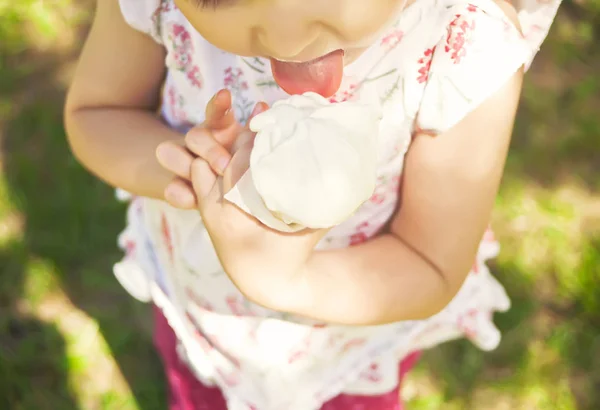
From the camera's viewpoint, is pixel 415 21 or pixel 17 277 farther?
pixel 17 277

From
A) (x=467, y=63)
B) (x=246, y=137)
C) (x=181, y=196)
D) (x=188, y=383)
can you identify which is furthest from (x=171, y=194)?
(x=188, y=383)

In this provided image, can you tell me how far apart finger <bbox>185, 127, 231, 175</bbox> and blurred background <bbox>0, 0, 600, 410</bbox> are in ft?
3.19

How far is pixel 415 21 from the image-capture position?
29.1 inches

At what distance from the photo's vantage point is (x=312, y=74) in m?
0.63

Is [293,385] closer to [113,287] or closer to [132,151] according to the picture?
[132,151]

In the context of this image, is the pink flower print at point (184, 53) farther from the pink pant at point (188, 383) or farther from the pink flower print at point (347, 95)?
the pink pant at point (188, 383)

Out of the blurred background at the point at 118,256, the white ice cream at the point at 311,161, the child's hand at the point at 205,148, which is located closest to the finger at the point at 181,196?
the child's hand at the point at 205,148

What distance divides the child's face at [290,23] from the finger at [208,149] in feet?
0.39

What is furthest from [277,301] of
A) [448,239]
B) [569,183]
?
[569,183]

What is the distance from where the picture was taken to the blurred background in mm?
1503

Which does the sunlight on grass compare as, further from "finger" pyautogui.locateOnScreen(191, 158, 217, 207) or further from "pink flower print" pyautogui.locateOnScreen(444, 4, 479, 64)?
"pink flower print" pyautogui.locateOnScreen(444, 4, 479, 64)

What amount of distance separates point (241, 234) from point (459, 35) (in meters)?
0.31

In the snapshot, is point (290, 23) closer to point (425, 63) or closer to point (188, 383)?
point (425, 63)

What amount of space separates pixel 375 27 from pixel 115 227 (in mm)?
1244
